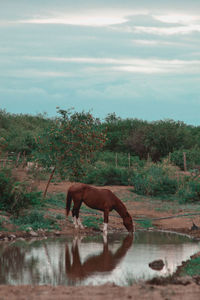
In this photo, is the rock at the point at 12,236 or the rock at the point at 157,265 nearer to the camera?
the rock at the point at 157,265

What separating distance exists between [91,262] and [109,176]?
704 inches

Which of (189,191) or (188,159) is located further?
(188,159)

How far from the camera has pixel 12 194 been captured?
16.5 metres

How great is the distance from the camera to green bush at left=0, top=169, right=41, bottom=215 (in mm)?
16481

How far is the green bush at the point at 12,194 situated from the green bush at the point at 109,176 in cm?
1146

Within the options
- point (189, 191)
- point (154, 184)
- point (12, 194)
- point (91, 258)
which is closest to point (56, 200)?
point (12, 194)

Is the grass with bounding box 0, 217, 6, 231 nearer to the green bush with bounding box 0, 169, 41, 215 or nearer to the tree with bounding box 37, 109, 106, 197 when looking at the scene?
the green bush with bounding box 0, 169, 41, 215

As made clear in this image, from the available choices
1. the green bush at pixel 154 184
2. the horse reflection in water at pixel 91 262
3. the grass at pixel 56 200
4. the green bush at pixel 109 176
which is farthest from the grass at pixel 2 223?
the green bush at pixel 109 176

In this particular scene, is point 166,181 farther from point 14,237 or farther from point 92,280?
point 92,280

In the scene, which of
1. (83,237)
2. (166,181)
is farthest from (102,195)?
(166,181)

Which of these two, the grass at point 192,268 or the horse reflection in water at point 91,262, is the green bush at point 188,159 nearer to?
the horse reflection in water at point 91,262

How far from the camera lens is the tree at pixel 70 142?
71.8 ft

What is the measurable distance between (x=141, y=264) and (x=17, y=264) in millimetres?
2703

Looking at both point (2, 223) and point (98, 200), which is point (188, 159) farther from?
point (2, 223)
